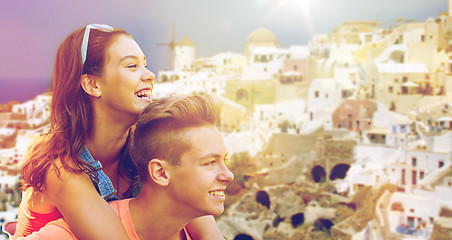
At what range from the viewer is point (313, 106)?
1539 centimetres

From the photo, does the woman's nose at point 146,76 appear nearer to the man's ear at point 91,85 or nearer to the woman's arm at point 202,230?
the man's ear at point 91,85

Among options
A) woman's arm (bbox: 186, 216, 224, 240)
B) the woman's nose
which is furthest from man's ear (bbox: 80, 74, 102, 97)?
woman's arm (bbox: 186, 216, 224, 240)

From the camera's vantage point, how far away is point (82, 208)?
1.03 meters

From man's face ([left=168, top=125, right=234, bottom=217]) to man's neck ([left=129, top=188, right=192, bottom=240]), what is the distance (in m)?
0.04

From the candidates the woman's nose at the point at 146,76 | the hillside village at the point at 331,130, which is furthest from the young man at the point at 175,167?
the hillside village at the point at 331,130

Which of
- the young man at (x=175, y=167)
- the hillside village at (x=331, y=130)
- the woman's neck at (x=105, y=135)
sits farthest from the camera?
the hillside village at (x=331, y=130)

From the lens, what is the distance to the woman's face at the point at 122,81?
1120 millimetres

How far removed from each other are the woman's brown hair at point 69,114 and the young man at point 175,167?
130 mm

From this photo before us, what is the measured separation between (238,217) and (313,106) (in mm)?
5124

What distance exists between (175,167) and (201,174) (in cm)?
6

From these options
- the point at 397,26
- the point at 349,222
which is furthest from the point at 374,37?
the point at 349,222

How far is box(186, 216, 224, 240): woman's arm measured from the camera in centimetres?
122

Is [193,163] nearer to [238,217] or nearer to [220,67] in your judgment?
[238,217]

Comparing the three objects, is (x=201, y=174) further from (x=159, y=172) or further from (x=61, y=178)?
(x=61, y=178)
